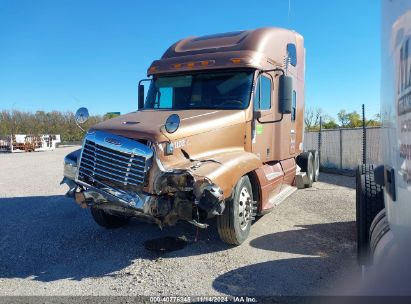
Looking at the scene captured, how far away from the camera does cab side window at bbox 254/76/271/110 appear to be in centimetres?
612

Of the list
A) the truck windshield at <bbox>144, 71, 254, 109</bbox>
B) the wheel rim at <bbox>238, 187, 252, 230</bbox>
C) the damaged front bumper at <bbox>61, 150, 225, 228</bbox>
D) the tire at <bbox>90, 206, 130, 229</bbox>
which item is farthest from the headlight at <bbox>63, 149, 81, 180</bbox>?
the wheel rim at <bbox>238, 187, 252, 230</bbox>

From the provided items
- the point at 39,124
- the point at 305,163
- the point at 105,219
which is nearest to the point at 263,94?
the point at 105,219

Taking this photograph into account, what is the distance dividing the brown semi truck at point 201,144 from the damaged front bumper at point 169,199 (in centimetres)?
1

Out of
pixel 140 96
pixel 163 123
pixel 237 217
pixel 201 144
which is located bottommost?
pixel 237 217

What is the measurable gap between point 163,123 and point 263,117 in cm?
200

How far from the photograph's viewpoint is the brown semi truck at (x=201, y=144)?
4602 mm

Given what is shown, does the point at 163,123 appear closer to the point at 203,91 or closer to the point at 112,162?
the point at 112,162

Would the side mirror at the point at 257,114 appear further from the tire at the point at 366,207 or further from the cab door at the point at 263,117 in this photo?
the tire at the point at 366,207

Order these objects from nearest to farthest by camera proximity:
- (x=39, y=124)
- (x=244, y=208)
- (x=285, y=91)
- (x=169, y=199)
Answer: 1. (x=169, y=199)
2. (x=244, y=208)
3. (x=285, y=91)
4. (x=39, y=124)

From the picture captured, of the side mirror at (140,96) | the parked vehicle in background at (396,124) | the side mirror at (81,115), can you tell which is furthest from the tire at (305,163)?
the parked vehicle in background at (396,124)

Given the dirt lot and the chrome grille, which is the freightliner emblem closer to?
the chrome grille

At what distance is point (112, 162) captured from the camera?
15.8 feet

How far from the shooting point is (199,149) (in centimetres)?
522

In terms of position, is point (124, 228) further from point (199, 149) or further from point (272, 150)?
point (272, 150)
